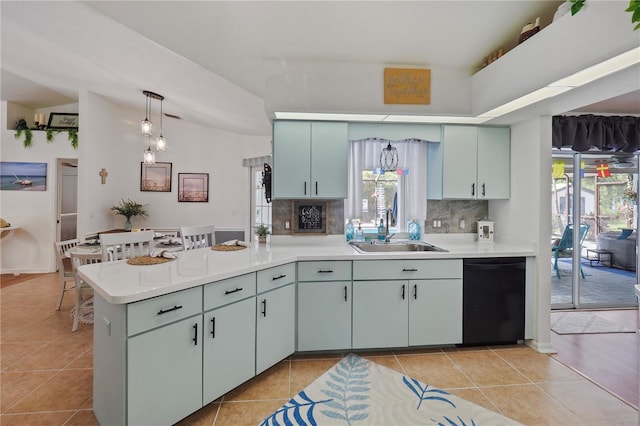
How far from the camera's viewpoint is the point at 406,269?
2.77m

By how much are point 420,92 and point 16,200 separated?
7.39m

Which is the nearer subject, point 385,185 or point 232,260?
point 232,260

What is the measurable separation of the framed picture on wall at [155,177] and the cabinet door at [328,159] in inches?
195

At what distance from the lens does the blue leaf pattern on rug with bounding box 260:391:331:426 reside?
1.91 m

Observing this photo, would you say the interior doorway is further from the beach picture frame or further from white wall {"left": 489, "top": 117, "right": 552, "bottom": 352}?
white wall {"left": 489, "top": 117, "right": 552, "bottom": 352}

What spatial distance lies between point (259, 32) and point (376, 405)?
9.79ft

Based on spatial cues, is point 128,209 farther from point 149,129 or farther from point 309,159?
point 309,159

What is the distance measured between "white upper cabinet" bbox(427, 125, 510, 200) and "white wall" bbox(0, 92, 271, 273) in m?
4.58

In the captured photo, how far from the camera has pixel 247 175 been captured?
6.90m

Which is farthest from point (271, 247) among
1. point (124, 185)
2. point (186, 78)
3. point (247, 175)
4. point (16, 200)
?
point (16, 200)

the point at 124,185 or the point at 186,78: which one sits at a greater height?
the point at 186,78

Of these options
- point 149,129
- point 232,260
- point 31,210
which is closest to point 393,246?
point 232,260

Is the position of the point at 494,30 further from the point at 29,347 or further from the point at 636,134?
the point at 29,347

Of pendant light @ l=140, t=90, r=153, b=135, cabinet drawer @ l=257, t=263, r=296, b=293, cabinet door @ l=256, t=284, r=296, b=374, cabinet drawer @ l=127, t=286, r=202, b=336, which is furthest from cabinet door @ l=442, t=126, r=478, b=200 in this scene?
pendant light @ l=140, t=90, r=153, b=135
